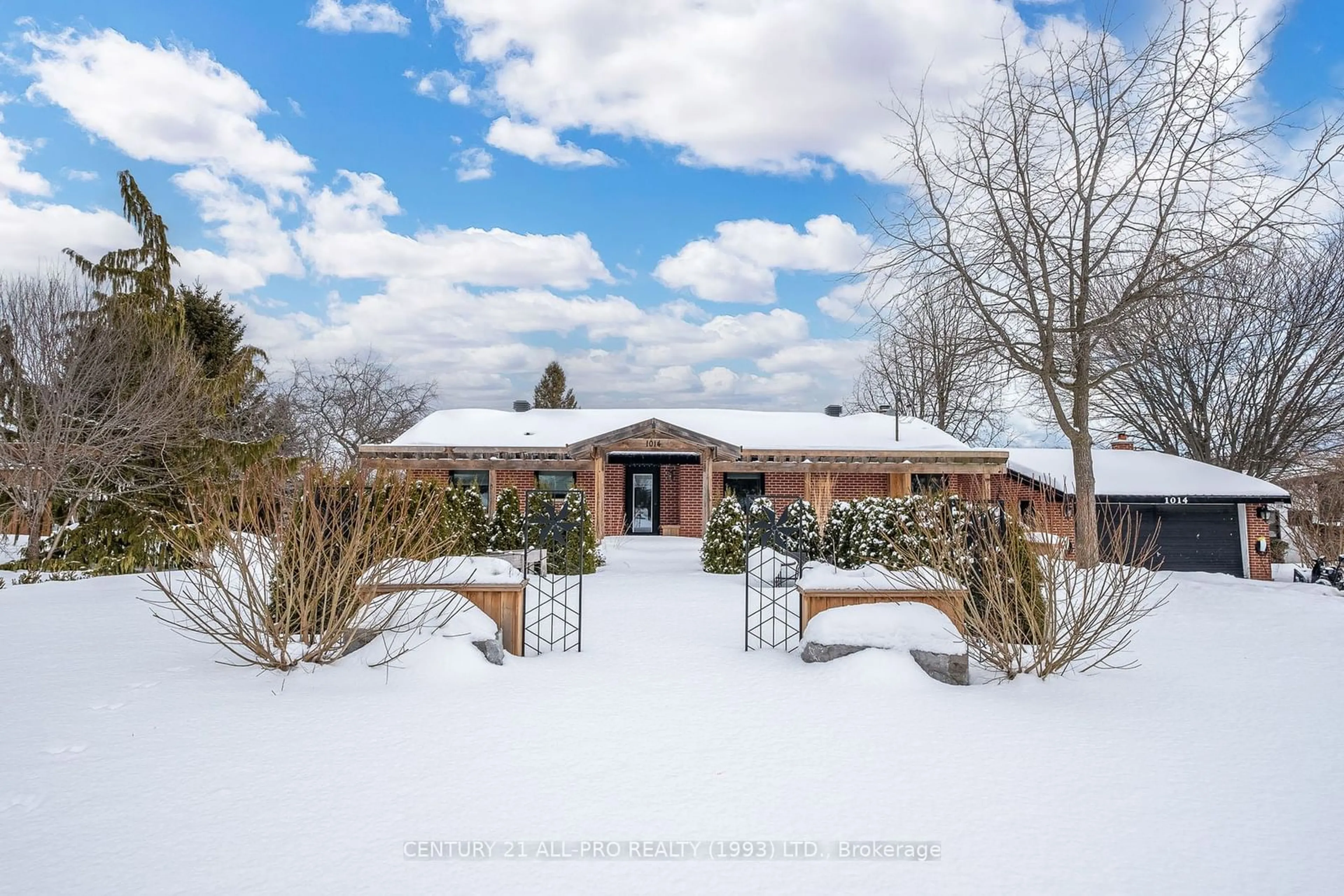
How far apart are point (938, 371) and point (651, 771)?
14100 millimetres

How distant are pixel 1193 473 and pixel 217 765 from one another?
21865mm

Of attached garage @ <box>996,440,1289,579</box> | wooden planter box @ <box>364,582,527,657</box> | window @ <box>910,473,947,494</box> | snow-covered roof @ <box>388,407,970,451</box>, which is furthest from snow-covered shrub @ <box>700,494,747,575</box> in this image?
attached garage @ <box>996,440,1289,579</box>

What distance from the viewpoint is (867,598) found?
6855 mm

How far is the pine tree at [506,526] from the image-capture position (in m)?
12.8

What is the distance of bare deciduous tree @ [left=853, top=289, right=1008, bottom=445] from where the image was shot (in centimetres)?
1396

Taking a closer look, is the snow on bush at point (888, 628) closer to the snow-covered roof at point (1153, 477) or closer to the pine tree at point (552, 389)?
the snow-covered roof at point (1153, 477)

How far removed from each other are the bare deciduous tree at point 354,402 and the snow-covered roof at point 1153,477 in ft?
91.4

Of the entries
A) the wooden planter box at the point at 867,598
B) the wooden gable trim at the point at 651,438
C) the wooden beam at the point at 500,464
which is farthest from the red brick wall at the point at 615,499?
the wooden planter box at the point at 867,598

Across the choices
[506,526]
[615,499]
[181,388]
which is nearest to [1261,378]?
[615,499]

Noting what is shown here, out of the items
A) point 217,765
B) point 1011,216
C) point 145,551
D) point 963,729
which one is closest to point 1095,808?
point 963,729

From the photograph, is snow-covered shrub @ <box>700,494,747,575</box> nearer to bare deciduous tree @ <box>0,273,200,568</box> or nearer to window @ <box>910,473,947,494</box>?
window @ <box>910,473,947,494</box>

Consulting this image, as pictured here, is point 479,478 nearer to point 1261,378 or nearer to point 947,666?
point 947,666

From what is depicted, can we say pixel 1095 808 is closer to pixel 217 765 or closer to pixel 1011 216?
pixel 217 765

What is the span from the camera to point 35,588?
32.8ft
